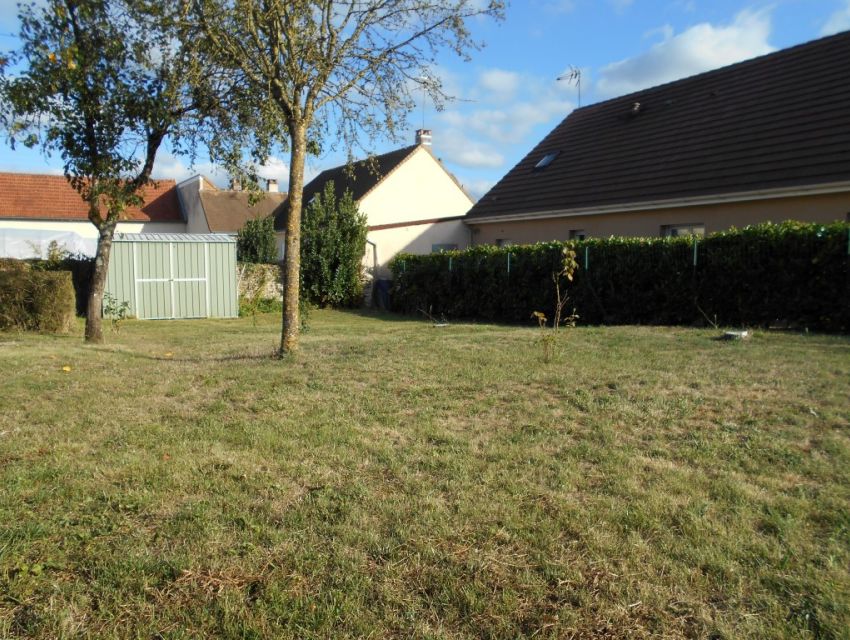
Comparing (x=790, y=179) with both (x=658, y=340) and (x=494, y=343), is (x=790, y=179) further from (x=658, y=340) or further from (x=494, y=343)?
(x=494, y=343)

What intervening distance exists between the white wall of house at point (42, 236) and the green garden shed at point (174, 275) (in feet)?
26.0

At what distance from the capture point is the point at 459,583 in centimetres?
313

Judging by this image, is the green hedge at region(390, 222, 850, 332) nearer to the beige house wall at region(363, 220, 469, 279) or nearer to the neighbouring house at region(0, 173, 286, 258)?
the beige house wall at region(363, 220, 469, 279)

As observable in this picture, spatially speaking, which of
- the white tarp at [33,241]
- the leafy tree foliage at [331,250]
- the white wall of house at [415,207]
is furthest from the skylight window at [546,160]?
the white tarp at [33,241]

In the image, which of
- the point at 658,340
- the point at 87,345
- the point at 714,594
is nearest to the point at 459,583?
the point at 714,594

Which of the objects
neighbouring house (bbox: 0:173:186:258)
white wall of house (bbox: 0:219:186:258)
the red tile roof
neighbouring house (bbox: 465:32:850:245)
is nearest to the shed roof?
white wall of house (bbox: 0:219:186:258)

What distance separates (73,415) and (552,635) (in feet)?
16.4

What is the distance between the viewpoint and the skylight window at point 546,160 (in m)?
23.5

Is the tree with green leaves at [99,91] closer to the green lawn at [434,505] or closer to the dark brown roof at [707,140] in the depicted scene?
the green lawn at [434,505]

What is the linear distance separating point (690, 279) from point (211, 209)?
30.4 meters

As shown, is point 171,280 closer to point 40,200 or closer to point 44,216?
point 44,216

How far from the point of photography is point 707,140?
1825 centimetres

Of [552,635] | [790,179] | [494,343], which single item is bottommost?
[552,635]

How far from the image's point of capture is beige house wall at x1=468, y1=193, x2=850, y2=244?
14711mm
